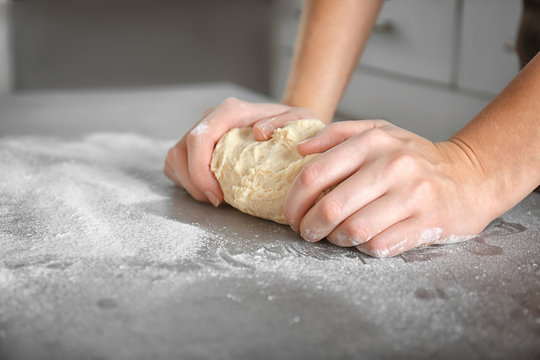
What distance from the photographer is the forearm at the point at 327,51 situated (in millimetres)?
960

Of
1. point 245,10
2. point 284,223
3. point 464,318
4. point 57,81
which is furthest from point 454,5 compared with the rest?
point 57,81

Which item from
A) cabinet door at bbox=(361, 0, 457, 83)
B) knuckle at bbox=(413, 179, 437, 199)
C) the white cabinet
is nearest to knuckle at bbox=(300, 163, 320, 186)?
knuckle at bbox=(413, 179, 437, 199)

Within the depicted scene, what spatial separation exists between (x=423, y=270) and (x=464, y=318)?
0.10 meters

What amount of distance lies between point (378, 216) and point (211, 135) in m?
0.29

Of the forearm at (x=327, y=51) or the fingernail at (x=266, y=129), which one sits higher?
the forearm at (x=327, y=51)

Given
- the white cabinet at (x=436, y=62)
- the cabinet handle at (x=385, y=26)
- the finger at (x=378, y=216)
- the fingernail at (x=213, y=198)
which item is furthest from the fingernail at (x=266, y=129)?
the cabinet handle at (x=385, y=26)

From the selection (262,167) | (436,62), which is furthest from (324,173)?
(436,62)

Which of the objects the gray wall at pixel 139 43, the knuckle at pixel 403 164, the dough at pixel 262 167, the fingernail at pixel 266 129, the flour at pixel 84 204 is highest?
the knuckle at pixel 403 164

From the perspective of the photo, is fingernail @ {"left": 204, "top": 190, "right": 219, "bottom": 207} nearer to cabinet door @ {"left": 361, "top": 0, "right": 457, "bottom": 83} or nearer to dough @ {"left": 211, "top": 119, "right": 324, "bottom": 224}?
dough @ {"left": 211, "top": 119, "right": 324, "bottom": 224}

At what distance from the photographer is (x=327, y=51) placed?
38.3 inches

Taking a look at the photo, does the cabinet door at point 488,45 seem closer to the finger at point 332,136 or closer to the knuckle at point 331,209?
the finger at point 332,136

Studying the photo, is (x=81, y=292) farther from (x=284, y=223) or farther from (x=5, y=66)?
(x=5, y=66)

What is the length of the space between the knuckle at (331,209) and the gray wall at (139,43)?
238cm

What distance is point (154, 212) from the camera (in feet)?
2.53
